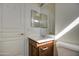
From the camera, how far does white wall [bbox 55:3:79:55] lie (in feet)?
3.67

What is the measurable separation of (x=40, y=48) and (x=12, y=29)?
0.39m

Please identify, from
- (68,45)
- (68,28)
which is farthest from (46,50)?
(68,28)

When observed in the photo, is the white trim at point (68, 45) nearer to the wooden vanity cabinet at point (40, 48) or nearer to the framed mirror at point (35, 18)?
the wooden vanity cabinet at point (40, 48)

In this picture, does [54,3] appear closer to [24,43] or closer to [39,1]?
[39,1]

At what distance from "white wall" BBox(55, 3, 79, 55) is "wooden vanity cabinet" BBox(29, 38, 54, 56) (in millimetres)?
163

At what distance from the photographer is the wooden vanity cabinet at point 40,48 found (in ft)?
3.67

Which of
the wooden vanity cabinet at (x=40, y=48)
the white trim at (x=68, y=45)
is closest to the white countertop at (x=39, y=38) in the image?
the wooden vanity cabinet at (x=40, y=48)

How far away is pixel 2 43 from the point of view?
1090 millimetres

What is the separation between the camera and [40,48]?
112 centimetres

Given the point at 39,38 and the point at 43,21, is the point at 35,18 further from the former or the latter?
the point at 39,38

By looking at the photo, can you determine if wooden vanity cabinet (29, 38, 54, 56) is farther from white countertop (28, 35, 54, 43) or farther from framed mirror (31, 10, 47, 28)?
framed mirror (31, 10, 47, 28)

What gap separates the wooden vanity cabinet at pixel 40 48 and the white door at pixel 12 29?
11cm

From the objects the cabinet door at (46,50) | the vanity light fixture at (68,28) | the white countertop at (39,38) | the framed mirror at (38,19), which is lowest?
the cabinet door at (46,50)

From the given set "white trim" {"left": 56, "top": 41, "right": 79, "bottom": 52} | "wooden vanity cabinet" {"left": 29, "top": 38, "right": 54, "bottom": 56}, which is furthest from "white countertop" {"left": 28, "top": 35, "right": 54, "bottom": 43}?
"white trim" {"left": 56, "top": 41, "right": 79, "bottom": 52}
